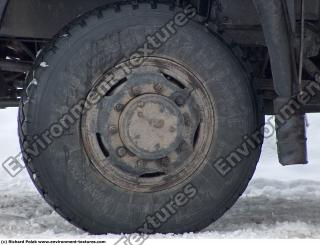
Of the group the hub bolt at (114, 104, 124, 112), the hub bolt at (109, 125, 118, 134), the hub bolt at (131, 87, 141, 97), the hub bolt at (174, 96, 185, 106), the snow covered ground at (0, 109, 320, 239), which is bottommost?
the snow covered ground at (0, 109, 320, 239)

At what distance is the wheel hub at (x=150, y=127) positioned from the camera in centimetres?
292

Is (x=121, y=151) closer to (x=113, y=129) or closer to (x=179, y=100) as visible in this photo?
(x=113, y=129)

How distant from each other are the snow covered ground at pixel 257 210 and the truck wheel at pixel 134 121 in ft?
0.55

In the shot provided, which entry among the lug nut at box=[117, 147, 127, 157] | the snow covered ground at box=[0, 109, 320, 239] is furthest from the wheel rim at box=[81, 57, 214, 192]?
the snow covered ground at box=[0, 109, 320, 239]

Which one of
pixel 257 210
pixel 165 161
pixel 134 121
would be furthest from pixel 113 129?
pixel 257 210

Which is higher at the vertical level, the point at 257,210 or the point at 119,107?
the point at 119,107

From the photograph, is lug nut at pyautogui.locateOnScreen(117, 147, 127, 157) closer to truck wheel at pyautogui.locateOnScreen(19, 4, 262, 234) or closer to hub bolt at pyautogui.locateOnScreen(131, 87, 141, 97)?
truck wheel at pyautogui.locateOnScreen(19, 4, 262, 234)

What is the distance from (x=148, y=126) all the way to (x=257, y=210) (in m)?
1.42

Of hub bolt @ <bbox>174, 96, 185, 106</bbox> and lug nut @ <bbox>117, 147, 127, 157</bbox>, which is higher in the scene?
hub bolt @ <bbox>174, 96, 185, 106</bbox>

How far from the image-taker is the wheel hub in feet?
9.58

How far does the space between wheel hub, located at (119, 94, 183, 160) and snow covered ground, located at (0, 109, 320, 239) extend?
1.35 ft

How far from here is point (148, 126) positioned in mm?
2928

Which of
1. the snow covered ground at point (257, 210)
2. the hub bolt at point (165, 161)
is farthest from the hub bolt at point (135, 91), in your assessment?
the snow covered ground at point (257, 210)

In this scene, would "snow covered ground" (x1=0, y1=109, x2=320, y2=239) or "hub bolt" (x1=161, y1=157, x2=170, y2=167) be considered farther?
"snow covered ground" (x1=0, y1=109, x2=320, y2=239)
